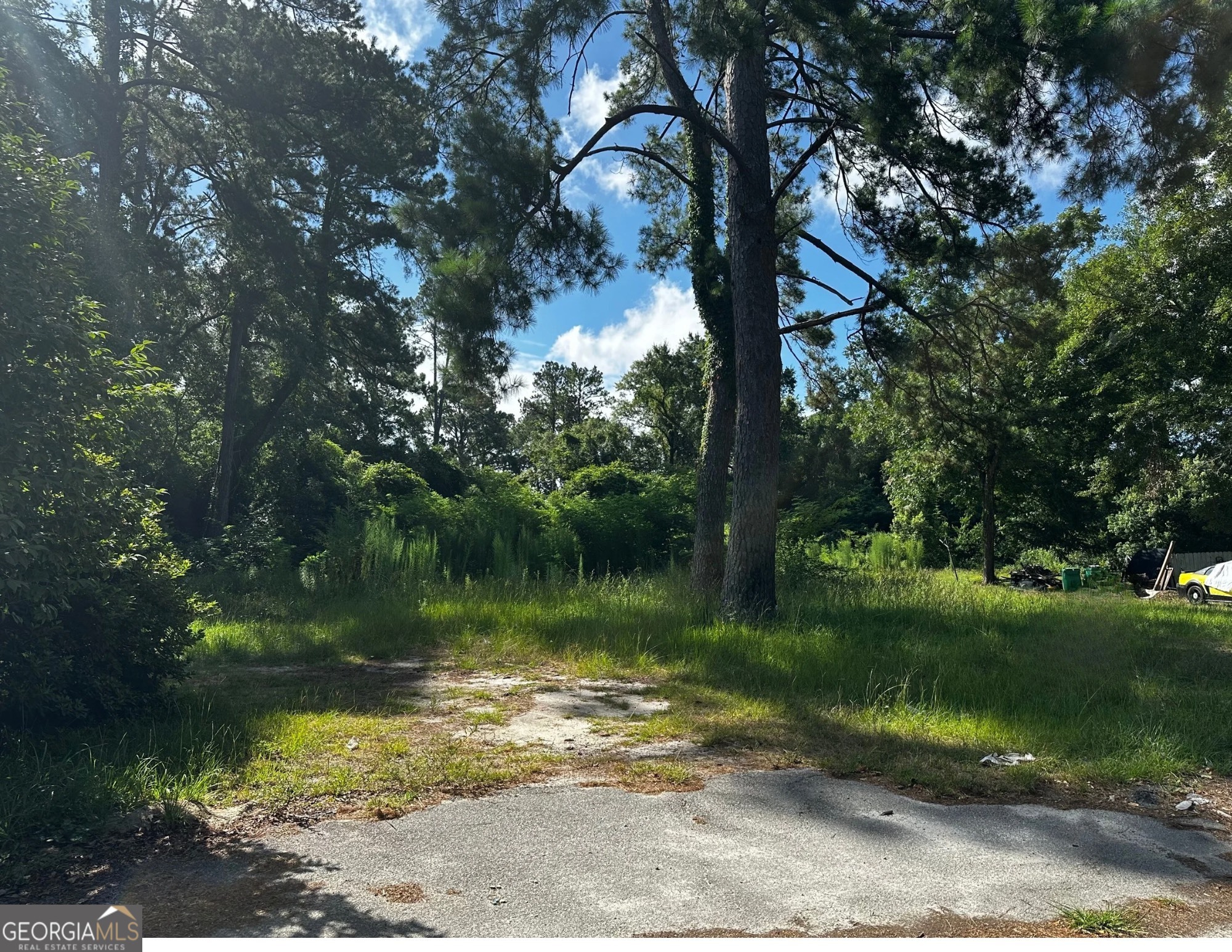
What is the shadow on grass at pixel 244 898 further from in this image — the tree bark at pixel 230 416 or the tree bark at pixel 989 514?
the tree bark at pixel 989 514

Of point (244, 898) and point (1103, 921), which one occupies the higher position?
point (1103, 921)

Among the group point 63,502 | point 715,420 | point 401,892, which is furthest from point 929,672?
point 63,502

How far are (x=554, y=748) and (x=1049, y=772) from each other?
3077 mm

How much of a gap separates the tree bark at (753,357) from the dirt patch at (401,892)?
6.55 metres

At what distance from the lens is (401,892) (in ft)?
10.0

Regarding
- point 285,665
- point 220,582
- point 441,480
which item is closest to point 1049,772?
point 285,665

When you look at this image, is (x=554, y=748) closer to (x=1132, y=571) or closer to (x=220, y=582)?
(x=220, y=582)

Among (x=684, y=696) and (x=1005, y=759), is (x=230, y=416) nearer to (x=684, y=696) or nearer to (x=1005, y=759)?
(x=684, y=696)

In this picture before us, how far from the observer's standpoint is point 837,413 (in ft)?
46.8

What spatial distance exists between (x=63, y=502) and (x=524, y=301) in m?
6.18

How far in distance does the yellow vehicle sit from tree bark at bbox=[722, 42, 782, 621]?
10.8 metres

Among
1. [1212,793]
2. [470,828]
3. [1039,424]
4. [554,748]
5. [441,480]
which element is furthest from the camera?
[441,480]

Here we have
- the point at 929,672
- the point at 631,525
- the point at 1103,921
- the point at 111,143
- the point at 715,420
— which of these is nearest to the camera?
the point at 1103,921

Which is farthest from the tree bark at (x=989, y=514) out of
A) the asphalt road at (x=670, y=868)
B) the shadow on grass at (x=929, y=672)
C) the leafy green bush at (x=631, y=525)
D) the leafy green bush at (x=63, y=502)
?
the leafy green bush at (x=63, y=502)
